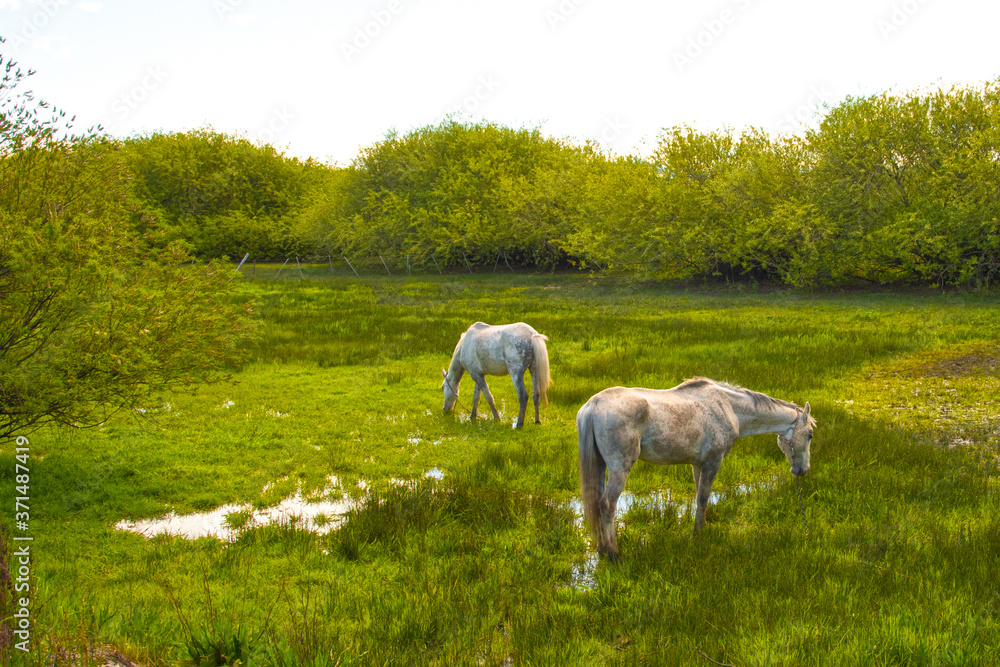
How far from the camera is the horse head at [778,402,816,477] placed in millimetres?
6797

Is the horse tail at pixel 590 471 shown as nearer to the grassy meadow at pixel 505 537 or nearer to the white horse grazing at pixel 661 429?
the white horse grazing at pixel 661 429

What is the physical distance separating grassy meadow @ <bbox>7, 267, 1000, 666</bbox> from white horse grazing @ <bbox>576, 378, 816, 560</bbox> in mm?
477

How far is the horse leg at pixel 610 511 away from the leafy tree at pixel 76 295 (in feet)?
16.3

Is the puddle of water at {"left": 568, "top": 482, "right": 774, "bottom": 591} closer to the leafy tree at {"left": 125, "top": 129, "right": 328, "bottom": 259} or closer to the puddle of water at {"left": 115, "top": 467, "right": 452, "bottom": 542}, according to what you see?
the puddle of water at {"left": 115, "top": 467, "right": 452, "bottom": 542}

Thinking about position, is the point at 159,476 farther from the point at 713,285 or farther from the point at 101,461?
the point at 713,285

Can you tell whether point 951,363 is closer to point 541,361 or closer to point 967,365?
point 967,365

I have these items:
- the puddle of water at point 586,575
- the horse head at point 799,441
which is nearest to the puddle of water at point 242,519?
the puddle of water at point 586,575

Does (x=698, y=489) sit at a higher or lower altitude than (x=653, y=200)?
lower

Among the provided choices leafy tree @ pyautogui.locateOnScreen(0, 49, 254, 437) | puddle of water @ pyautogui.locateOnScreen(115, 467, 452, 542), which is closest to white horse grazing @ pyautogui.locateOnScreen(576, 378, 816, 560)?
puddle of water @ pyautogui.locateOnScreen(115, 467, 452, 542)

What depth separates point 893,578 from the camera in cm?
514

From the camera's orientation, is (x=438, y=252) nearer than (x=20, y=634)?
No

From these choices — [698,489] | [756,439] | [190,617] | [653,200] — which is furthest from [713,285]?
[190,617]

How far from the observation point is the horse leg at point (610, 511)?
18.7 feet

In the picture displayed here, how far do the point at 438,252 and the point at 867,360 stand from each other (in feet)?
127
